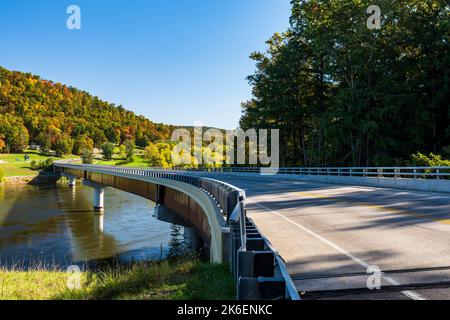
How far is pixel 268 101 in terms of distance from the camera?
57.8 metres

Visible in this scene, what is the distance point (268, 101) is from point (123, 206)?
27.6m

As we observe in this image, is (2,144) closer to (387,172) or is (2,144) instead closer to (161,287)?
(387,172)

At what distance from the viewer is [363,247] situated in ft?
26.5

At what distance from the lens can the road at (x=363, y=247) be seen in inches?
218

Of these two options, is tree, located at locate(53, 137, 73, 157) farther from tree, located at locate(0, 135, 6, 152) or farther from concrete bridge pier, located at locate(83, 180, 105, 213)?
concrete bridge pier, located at locate(83, 180, 105, 213)

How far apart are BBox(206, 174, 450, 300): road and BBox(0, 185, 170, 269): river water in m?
11.6

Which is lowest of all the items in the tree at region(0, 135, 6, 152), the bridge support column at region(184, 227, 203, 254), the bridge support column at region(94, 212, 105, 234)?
the bridge support column at region(94, 212, 105, 234)

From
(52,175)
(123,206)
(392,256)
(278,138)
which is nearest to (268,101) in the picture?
(278,138)

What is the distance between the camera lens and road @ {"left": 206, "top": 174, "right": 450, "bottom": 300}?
554 centimetres
